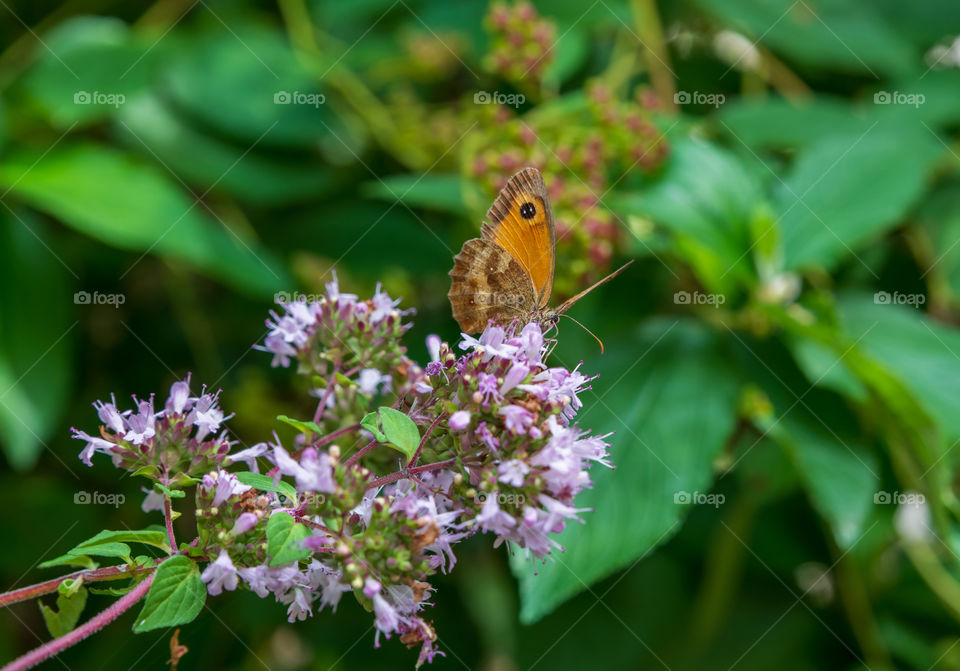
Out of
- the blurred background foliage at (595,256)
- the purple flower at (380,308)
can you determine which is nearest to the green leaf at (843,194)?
the blurred background foliage at (595,256)

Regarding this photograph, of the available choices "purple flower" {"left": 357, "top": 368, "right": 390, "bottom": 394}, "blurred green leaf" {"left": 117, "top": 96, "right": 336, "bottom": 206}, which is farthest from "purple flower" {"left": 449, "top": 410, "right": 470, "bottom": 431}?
"blurred green leaf" {"left": 117, "top": 96, "right": 336, "bottom": 206}

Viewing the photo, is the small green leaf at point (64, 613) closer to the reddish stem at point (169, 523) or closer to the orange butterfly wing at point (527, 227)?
the reddish stem at point (169, 523)

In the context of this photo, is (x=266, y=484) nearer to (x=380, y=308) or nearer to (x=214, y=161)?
(x=380, y=308)

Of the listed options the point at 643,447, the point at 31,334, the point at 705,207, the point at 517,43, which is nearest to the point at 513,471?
the point at 643,447

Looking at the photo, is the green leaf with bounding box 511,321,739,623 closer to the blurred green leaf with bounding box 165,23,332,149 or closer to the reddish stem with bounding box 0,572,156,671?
the reddish stem with bounding box 0,572,156,671

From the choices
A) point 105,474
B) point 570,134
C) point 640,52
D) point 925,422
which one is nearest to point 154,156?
point 105,474

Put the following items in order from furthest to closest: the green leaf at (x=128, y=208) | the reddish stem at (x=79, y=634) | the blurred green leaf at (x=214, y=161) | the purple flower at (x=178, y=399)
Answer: the blurred green leaf at (x=214, y=161) < the green leaf at (x=128, y=208) < the purple flower at (x=178, y=399) < the reddish stem at (x=79, y=634)

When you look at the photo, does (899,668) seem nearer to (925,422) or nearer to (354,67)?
(925,422)
